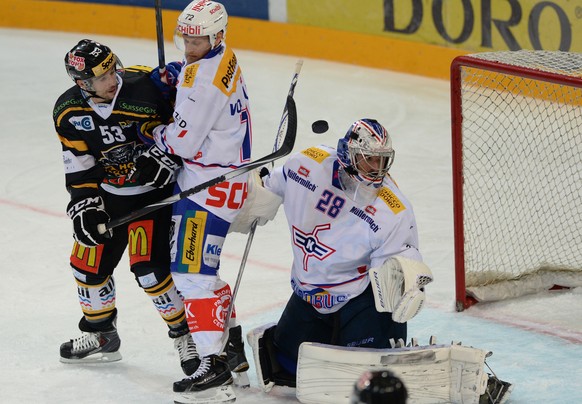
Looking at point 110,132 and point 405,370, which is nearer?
point 405,370

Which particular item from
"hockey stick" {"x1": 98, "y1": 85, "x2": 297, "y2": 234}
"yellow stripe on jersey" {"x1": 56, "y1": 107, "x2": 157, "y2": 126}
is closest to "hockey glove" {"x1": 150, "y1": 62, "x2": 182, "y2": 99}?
"yellow stripe on jersey" {"x1": 56, "y1": 107, "x2": 157, "y2": 126}

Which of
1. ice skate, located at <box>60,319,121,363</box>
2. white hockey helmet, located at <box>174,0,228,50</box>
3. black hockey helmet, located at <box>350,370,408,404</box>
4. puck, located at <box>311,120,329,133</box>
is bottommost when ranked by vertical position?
ice skate, located at <box>60,319,121,363</box>

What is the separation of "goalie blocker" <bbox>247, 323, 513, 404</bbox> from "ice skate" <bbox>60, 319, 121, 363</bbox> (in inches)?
32.3

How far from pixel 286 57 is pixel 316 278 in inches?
198

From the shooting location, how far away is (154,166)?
3736 millimetres

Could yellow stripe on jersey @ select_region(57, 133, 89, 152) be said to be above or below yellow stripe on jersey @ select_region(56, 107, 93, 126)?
below

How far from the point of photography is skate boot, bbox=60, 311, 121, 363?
13.4 feet

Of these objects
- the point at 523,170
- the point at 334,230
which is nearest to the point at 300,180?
the point at 334,230

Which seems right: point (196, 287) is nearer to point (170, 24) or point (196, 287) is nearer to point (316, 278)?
point (316, 278)

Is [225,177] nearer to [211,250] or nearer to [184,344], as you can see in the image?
[211,250]

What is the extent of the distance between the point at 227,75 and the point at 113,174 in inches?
20.8

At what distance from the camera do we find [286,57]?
853 cm

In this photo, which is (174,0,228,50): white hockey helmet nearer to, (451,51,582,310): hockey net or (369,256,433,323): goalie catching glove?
(369,256,433,323): goalie catching glove

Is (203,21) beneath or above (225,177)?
above
